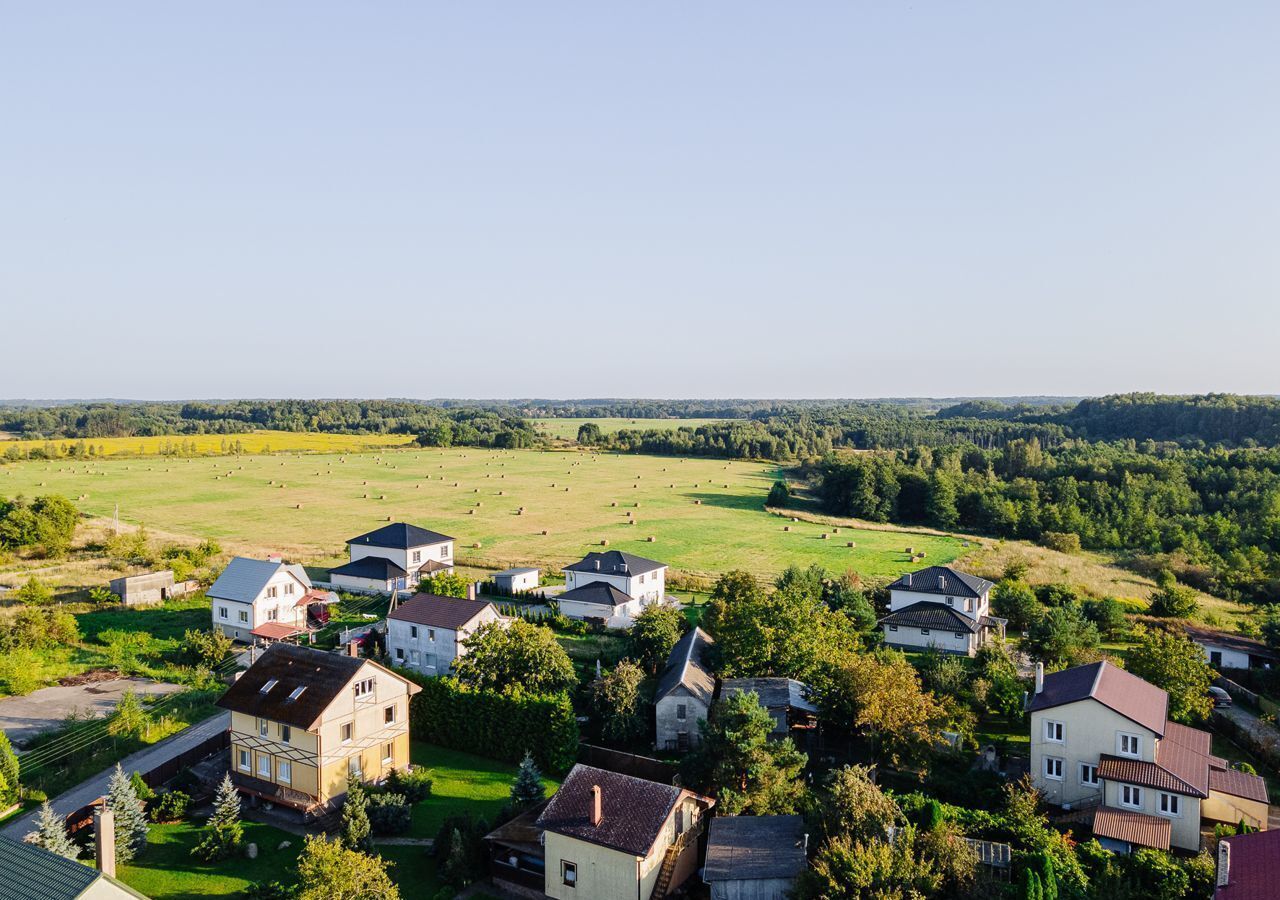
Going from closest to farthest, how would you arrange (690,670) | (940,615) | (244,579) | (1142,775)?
(1142,775), (690,670), (244,579), (940,615)

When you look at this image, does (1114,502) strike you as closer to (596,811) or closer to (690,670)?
Answer: (690,670)

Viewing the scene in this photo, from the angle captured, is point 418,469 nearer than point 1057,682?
No

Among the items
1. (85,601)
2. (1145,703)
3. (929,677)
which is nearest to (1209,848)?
(1145,703)

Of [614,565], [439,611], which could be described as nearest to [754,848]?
[439,611]

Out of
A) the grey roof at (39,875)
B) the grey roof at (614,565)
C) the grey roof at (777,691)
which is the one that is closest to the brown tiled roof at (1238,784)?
the grey roof at (777,691)

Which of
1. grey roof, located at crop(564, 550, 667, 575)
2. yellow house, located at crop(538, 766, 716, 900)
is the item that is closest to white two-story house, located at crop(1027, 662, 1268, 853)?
yellow house, located at crop(538, 766, 716, 900)

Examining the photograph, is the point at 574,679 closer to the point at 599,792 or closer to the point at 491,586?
the point at 599,792

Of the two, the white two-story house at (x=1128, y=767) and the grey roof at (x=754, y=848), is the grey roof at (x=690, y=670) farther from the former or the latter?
the white two-story house at (x=1128, y=767)

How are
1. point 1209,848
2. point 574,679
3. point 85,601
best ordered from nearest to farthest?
point 1209,848, point 574,679, point 85,601
